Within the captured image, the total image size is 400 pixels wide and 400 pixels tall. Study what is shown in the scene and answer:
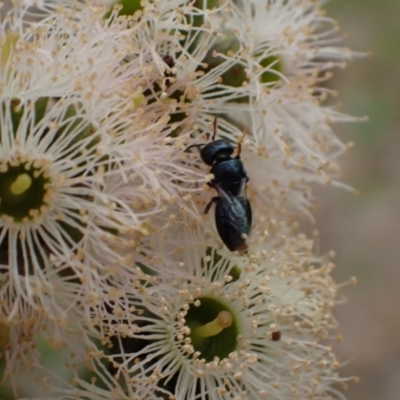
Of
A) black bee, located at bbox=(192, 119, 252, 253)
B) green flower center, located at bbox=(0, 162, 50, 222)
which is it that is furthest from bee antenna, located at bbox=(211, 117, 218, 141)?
green flower center, located at bbox=(0, 162, 50, 222)

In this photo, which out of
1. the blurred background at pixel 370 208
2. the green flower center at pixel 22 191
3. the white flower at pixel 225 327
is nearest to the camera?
the green flower center at pixel 22 191

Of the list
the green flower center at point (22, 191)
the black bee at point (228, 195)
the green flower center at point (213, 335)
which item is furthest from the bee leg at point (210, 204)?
the green flower center at point (22, 191)

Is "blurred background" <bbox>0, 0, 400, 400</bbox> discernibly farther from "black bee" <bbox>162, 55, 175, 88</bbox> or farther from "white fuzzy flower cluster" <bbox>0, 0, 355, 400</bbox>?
"black bee" <bbox>162, 55, 175, 88</bbox>

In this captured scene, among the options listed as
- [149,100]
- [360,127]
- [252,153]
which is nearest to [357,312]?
[360,127]

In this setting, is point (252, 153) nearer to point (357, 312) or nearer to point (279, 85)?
point (279, 85)

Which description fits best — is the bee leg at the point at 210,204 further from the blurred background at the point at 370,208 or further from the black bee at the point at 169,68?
the blurred background at the point at 370,208

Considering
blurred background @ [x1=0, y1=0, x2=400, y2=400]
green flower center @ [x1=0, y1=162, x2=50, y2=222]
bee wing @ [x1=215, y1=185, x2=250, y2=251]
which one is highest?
blurred background @ [x1=0, y1=0, x2=400, y2=400]

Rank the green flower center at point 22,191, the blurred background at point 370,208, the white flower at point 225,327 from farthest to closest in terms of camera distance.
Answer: the blurred background at point 370,208 → the white flower at point 225,327 → the green flower center at point 22,191

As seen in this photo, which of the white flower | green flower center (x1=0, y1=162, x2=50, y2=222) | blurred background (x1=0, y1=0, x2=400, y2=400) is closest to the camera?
green flower center (x1=0, y1=162, x2=50, y2=222)

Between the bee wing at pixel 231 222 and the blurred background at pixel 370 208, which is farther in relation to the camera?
the blurred background at pixel 370 208
